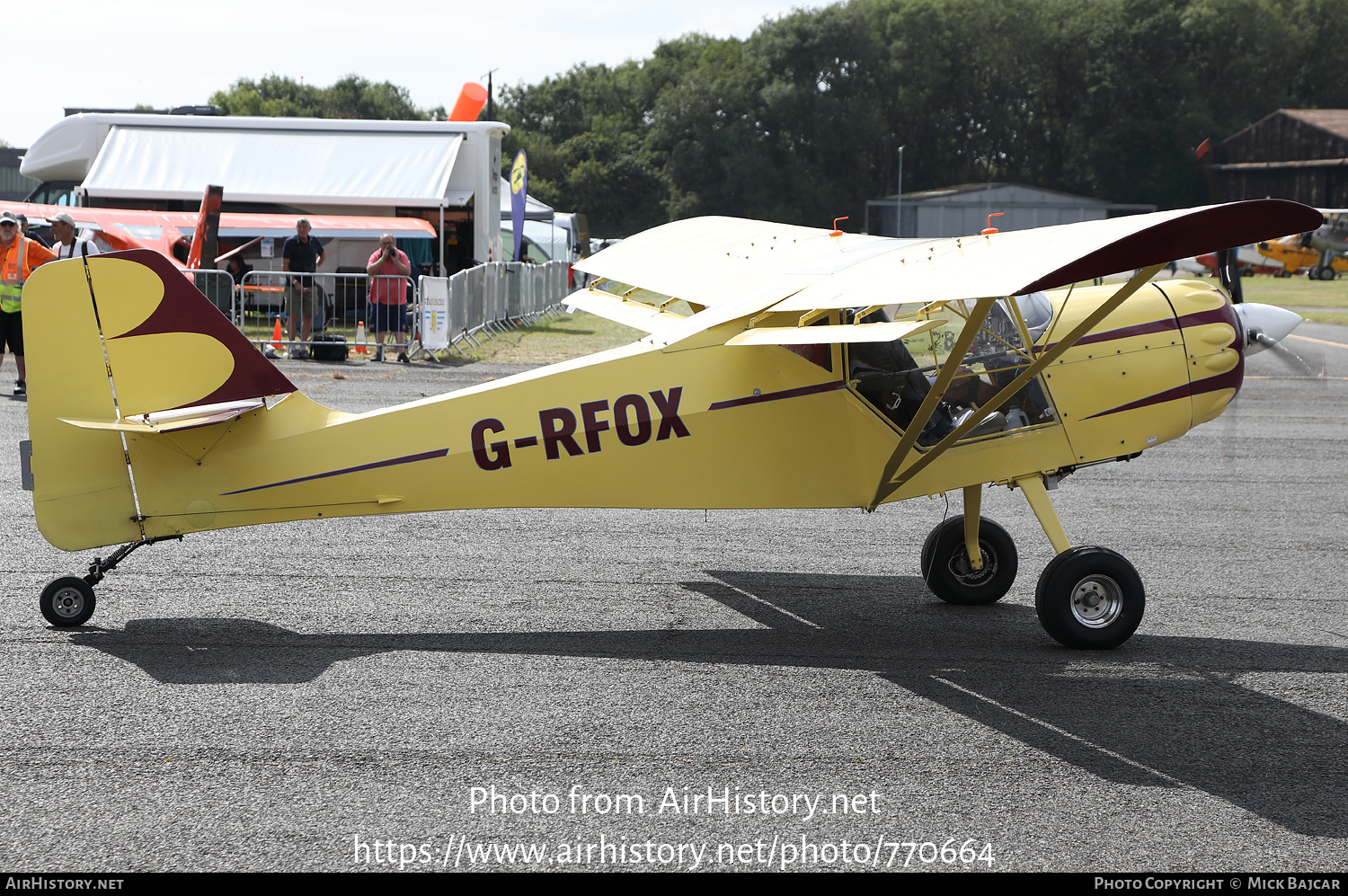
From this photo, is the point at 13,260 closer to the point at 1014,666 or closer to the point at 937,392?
the point at 937,392

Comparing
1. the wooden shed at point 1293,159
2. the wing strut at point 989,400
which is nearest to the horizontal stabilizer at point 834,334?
the wing strut at point 989,400

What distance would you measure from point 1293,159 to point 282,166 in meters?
61.5

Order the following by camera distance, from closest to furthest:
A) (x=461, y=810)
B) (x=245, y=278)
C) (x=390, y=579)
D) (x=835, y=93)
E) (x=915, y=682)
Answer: (x=461, y=810) → (x=915, y=682) → (x=390, y=579) → (x=245, y=278) → (x=835, y=93)

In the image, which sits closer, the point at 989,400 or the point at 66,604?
the point at 66,604

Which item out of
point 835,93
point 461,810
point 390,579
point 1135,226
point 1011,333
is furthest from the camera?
point 835,93

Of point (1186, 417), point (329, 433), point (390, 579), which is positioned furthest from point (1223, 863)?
point (390, 579)

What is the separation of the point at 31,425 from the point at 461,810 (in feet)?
10.5

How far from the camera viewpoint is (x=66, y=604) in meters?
5.89

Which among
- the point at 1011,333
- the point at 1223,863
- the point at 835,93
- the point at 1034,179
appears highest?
the point at 835,93

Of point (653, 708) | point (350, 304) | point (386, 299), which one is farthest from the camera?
point (350, 304)

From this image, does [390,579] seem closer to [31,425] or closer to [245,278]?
[31,425]

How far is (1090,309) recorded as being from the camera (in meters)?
6.20

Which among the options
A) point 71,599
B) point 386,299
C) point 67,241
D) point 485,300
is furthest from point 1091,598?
point 485,300

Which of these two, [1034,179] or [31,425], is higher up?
[1034,179]
